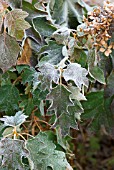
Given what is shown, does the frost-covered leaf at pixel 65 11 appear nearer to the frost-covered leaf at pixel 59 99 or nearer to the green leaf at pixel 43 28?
the green leaf at pixel 43 28

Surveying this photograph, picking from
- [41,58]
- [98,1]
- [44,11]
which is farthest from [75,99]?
[98,1]

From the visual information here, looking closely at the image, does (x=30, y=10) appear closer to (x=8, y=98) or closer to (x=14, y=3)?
(x=14, y=3)

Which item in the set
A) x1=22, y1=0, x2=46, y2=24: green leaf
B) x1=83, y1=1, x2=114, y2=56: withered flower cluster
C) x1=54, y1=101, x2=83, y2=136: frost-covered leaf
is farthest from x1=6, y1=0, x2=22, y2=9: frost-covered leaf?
x1=54, y1=101, x2=83, y2=136: frost-covered leaf

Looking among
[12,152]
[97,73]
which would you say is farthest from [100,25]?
[12,152]

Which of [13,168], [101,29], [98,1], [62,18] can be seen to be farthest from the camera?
[98,1]

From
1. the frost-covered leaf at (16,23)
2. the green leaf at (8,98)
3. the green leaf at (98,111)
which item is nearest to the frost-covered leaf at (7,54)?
the frost-covered leaf at (16,23)

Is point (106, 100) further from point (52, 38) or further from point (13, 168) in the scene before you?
point (13, 168)

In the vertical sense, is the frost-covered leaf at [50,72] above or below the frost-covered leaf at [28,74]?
above
